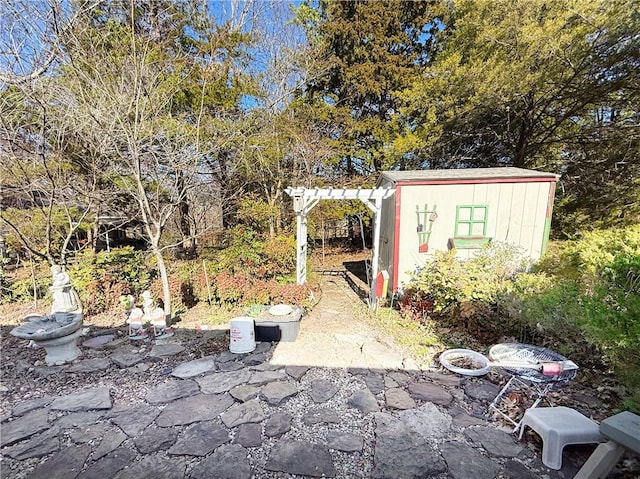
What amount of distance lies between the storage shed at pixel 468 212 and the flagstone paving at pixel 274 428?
2.75 meters

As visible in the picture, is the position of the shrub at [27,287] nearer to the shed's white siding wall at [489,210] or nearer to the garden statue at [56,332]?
the garden statue at [56,332]

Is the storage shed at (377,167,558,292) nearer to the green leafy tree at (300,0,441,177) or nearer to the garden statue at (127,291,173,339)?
the garden statue at (127,291,173,339)

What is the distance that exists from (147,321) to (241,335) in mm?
1592

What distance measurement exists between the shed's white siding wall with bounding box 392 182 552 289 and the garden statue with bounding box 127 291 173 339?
3873mm

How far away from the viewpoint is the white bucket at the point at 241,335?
3330 millimetres

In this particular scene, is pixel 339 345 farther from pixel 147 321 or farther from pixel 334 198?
pixel 147 321

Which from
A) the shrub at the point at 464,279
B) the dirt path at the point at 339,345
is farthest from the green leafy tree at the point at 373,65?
the dirt path at the point at 339,345

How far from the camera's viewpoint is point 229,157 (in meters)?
7.33

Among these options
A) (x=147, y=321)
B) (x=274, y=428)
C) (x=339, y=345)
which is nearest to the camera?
(x=274, y=428)

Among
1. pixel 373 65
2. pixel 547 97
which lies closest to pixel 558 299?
pixel 547 97

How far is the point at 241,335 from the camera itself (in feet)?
10.9

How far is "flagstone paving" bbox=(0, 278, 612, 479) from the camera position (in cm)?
182

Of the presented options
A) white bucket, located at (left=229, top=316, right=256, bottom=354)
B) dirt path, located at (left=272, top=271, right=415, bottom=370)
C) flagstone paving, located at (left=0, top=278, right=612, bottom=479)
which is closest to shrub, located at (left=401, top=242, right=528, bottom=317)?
dirt path, located at (left=272, top=271, right=415, bottom=370)

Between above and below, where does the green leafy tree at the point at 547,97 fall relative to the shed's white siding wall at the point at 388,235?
above
